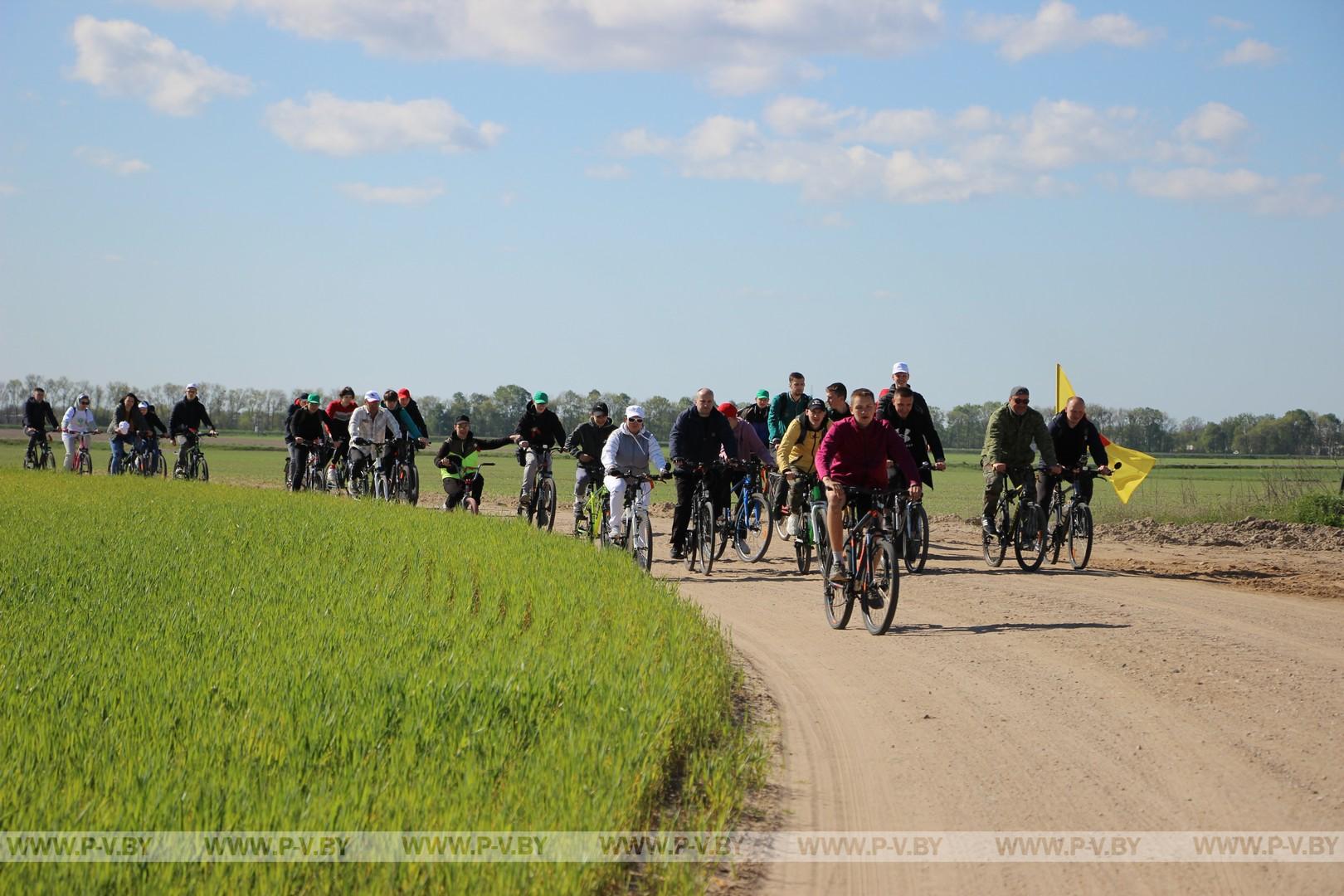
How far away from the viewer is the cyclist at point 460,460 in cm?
1970

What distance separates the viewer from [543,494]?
19453 mm

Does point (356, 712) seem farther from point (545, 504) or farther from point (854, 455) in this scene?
point (545, 504)

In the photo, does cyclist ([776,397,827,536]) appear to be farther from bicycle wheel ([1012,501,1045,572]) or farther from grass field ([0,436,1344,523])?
grass field ([0,436,1344,523])

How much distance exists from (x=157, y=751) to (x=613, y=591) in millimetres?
5787

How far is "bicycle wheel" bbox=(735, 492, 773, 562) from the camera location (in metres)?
16.7

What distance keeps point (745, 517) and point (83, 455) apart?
2008 centimetres

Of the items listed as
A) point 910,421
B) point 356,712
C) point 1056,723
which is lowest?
point 1056,723

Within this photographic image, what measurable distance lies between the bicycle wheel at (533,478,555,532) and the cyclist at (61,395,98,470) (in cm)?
1576

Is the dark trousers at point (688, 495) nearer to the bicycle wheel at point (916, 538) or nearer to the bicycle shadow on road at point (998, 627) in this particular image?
the bicycle wheel at point (916, 538)

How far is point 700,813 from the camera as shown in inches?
215

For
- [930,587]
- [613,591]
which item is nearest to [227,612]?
[613,591]

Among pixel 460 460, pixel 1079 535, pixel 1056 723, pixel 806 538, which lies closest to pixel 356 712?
pixel 1056 723

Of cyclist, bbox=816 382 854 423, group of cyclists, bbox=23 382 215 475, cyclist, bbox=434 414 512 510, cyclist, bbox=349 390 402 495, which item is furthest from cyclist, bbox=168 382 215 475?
cyclist, bbox=816 382 854 423

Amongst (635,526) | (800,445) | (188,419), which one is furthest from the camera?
(188,419)
